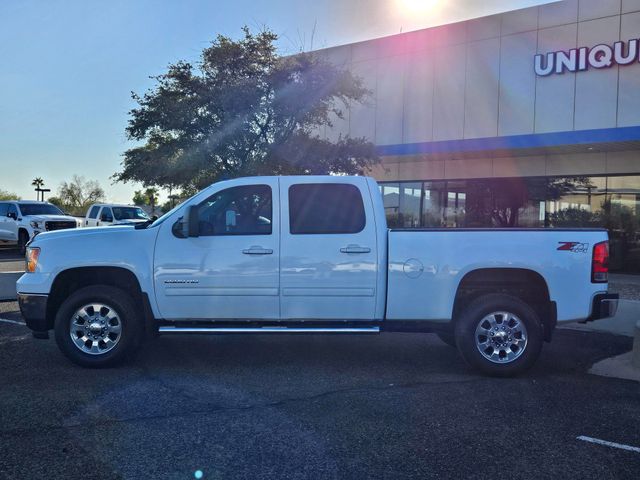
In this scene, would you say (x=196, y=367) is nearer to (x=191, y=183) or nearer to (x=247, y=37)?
(x=191, y=183)

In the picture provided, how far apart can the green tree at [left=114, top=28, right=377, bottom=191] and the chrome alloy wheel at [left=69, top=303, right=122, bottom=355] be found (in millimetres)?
7643

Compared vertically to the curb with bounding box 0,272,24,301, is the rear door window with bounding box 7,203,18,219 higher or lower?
higher

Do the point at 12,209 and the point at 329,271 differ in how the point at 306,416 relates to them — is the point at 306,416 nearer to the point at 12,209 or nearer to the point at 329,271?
the point at 329,271

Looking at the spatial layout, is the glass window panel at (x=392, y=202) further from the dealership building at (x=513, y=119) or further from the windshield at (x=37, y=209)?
the windshield at (x=37, y=209)

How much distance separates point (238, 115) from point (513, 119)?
8.07 metres

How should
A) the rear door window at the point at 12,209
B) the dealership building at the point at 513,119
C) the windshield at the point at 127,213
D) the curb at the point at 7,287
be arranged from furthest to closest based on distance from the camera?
the windshield at the point at 127,213 < the rear door window at the point at 12,209 < the dealership building at the point at 513,119 < the curb at the point at 7,287

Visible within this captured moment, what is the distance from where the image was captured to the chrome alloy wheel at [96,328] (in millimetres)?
5930

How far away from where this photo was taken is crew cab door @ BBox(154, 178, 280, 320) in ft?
19.4

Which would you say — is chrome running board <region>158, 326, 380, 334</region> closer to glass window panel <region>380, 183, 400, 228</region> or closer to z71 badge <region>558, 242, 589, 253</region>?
z71 badge <region>558, 242, 589, 253</region>

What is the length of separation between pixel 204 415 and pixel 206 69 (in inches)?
440

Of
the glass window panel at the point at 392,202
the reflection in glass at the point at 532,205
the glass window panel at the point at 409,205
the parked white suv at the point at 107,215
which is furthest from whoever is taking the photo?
the parked white suv at the point at 107,215

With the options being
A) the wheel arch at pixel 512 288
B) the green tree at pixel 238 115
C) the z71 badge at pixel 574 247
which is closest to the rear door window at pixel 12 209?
the green tree at pixel 238 115

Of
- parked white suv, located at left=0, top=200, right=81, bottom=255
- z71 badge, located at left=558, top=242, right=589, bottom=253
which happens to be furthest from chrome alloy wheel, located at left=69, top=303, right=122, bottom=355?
parked white suv, located at left=0, top=200, right=81, bottom=255

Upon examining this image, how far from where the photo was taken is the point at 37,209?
70.3 ft
